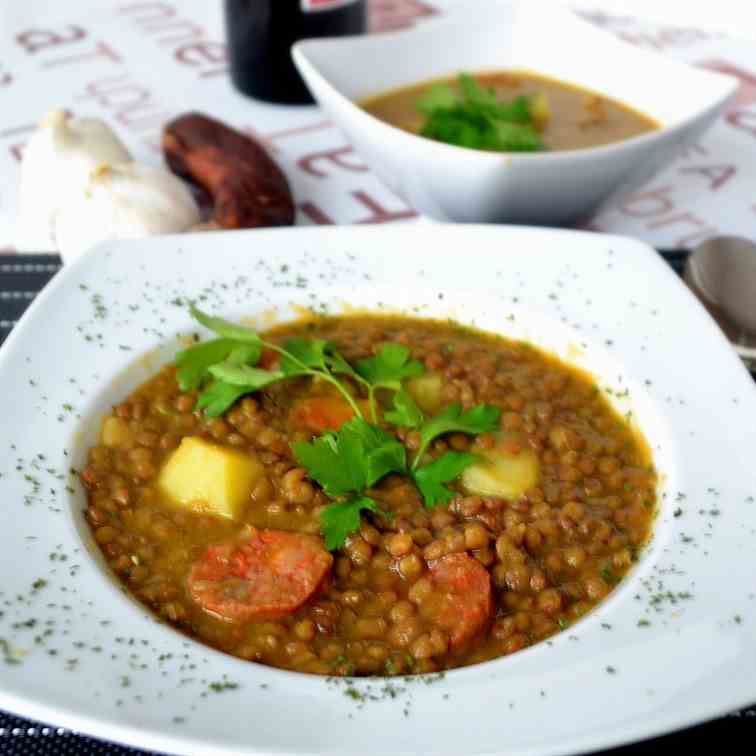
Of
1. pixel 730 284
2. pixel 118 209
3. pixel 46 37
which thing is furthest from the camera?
pixel 46 37

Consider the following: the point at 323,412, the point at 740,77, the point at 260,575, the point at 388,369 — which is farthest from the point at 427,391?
the point at 740,77

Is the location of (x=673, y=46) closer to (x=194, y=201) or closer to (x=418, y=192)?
(x=418, y=192)

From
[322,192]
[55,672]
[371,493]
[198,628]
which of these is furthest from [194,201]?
[55,672]

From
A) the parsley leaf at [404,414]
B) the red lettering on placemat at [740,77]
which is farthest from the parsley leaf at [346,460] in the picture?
the red lettering on placemat at [740,77]

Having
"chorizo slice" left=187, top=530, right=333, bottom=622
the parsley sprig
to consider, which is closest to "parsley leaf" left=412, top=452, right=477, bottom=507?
the parsley sprig

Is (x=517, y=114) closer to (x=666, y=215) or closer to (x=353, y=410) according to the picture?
(x=666, y=215)

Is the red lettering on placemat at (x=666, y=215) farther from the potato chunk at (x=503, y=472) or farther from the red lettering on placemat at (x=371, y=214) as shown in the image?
the potato chunk at (x=503, y=472)

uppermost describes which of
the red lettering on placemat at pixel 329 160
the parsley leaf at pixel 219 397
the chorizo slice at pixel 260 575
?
the parsley leaf at pixel 219 397
